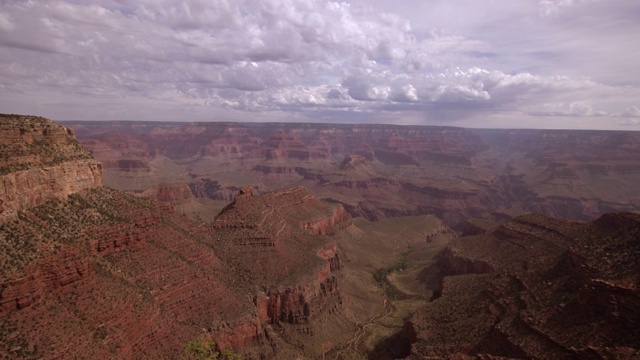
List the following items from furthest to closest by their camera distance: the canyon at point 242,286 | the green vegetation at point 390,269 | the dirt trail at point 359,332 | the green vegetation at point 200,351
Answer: the green vegetation at point 390,269 < the dirt trail at point 359,332 < the green vegetation at point 200,351 < the canyon at point 242,286

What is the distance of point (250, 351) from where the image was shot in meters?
56.8

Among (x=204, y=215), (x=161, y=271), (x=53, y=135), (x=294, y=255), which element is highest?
(x=53, y=135)

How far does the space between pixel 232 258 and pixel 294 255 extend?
12.4m

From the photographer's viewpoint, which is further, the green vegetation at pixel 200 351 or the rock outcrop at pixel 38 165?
the green vegetation at pixel 200 351

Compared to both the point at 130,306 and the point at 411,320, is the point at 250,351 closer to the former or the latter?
the point at 130,306

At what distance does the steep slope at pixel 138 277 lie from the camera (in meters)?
40.0

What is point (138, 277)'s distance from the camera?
5178cm

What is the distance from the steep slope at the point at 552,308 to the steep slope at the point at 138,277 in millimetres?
21279

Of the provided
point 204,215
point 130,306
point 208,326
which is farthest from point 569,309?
point 204,215

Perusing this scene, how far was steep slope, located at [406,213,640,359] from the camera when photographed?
4197cm

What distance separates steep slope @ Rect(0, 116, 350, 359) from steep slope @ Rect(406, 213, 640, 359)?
2128 cm

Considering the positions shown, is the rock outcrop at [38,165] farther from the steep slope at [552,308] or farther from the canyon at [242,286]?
the steep slope at [552,308]

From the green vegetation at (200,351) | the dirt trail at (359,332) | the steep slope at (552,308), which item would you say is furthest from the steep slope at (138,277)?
the steep slope at (552,308)

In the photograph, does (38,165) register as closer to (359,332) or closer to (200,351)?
(200,351)
